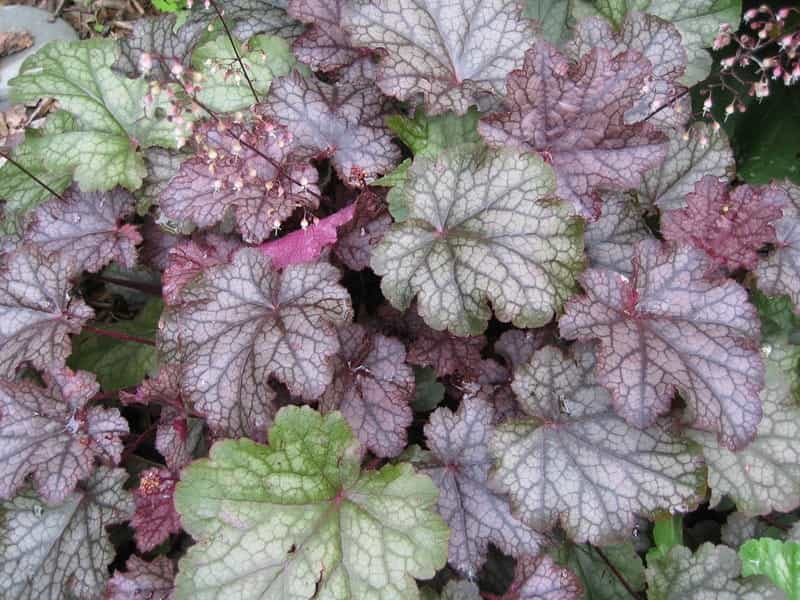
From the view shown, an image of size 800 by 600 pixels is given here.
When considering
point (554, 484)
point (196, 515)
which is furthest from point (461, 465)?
point (196, 515)

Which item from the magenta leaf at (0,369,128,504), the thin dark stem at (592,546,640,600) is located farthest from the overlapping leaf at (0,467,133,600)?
the thin dark stem at (592,546,640,600)

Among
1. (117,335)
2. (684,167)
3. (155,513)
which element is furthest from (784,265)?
(117,335)

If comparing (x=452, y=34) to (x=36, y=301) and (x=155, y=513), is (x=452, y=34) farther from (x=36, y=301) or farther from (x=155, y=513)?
(x=155, y=513)

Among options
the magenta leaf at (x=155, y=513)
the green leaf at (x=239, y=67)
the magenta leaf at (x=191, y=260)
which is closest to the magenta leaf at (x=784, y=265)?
the magenta leaf at (x=191, y=260)

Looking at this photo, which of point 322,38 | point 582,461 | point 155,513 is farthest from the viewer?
point 322,38

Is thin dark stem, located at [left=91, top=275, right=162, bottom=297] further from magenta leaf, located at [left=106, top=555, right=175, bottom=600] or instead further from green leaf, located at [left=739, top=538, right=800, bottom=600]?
green leaf, located at [left=739, top=538, right=800, bottom=600]

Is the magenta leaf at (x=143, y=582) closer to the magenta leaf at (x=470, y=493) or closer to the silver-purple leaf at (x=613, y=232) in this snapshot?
the magenta leaf at (x=470, y=493)

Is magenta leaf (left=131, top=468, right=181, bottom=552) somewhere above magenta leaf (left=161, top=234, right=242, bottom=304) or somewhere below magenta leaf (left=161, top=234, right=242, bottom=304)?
below
